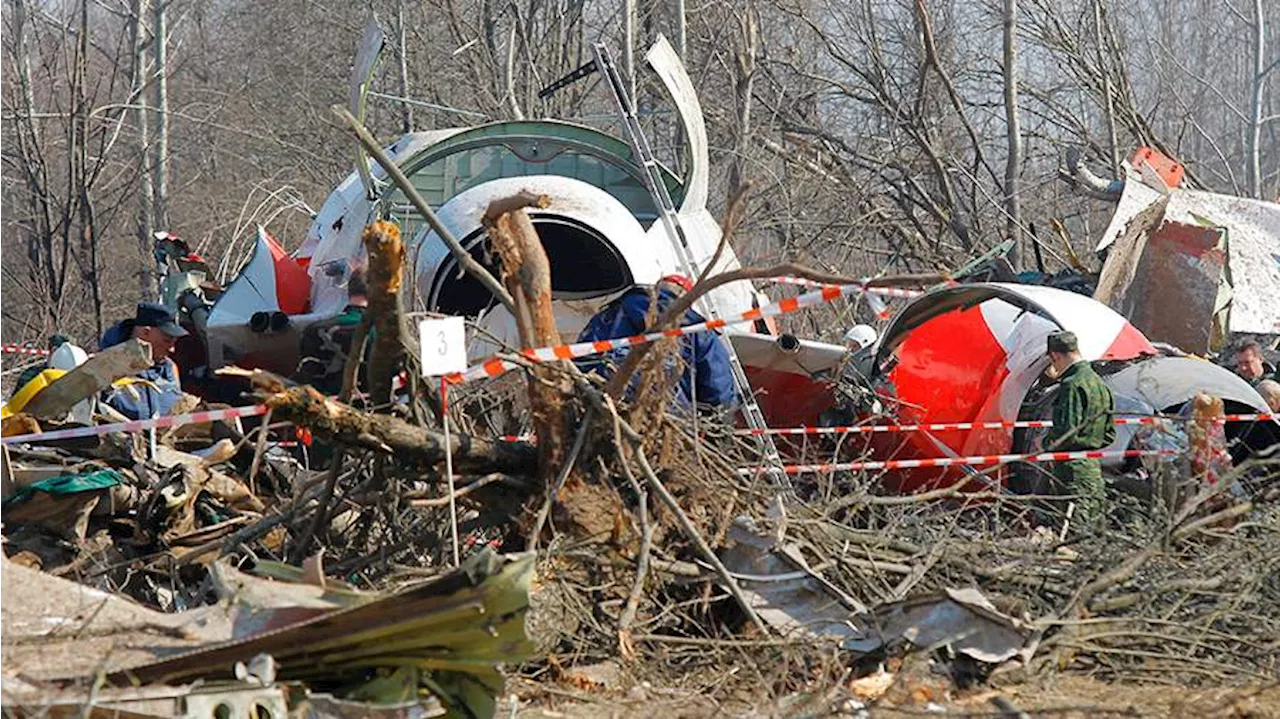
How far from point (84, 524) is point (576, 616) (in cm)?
268

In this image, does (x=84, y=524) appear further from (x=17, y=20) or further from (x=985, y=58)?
(x=985, y=58)

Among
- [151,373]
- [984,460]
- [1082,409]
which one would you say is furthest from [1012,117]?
[151,373]

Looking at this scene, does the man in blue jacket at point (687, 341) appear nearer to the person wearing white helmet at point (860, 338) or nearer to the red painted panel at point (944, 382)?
the red painted panel at point (944, 382)

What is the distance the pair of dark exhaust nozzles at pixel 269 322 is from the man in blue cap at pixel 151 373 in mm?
1470

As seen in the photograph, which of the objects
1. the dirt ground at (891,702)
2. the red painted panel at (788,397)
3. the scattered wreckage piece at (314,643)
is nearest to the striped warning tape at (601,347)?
the dirt ground at (891,702)

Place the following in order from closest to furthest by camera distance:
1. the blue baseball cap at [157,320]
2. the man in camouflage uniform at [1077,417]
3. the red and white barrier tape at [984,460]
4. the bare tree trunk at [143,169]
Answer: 1. the red and white barrier tape at [984,460]
2. the man in camouflage uniform at [1077,417]
3. the blue baseball cap at [157,320]
4. the bare tree trunk at [143,169]

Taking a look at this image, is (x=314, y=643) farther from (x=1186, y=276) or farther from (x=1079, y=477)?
(x=1186, y=276)

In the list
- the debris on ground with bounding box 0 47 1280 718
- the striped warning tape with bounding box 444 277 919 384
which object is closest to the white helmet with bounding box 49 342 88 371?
the debris on ground with bounding box 0 47 1280 718

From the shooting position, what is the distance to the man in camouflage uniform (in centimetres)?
899

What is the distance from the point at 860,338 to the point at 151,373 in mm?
5210

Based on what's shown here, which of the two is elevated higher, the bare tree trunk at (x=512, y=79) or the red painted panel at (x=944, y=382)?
the bare tree trunk at (x=512, y=79)

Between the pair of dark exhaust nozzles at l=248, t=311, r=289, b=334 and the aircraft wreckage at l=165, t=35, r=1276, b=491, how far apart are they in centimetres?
1

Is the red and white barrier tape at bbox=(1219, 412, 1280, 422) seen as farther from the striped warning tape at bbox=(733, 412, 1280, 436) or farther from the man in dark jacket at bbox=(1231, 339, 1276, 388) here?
the man in dark jacket at bbox=(1231, 339, 1276, 388)

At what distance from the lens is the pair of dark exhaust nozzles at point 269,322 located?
12.0 metres
